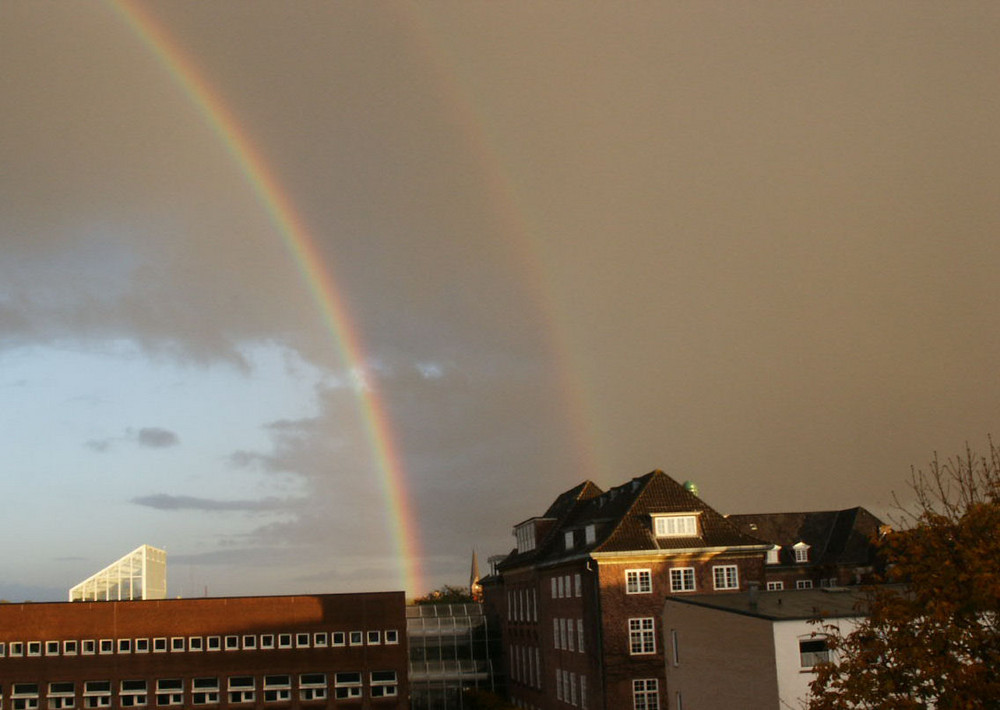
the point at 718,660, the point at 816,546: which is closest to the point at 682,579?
the point at 718,660

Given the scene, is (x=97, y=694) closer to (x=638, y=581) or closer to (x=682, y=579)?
(x=638, y=581)

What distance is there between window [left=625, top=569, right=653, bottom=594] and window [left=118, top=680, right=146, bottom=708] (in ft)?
105

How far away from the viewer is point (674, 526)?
57.6m

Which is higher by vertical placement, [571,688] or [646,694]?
[646,694]

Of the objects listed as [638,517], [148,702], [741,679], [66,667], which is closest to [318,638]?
[148,702]

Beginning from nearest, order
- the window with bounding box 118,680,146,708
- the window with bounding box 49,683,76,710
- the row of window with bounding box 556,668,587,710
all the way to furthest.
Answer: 1. the row of window with bounding box 556,668,587,710
2. the window with bounding box 49,683,76,710
3. the window with bounding box 118,680,146,708

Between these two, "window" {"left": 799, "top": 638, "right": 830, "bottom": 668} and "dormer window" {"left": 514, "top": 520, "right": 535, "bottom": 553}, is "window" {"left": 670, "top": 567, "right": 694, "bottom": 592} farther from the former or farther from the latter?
"window" {"left": 799, "top": 638, "right": 830, "bottom": 668}

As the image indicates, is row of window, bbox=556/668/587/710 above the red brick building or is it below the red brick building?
below

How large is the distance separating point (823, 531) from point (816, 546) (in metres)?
1.66

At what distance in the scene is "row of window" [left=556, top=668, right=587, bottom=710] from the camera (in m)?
58.8

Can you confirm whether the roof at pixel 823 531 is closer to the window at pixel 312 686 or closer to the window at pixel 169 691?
the window at pixel 312 686

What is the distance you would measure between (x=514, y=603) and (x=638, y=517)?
24.2 meters

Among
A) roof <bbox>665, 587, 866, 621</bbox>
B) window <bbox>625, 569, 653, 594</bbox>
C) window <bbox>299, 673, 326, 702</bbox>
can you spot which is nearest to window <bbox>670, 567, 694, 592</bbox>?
window <bbox>625, 569, 653, 594</bbox>

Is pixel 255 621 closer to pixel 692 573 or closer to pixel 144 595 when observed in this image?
pixel 144 595
